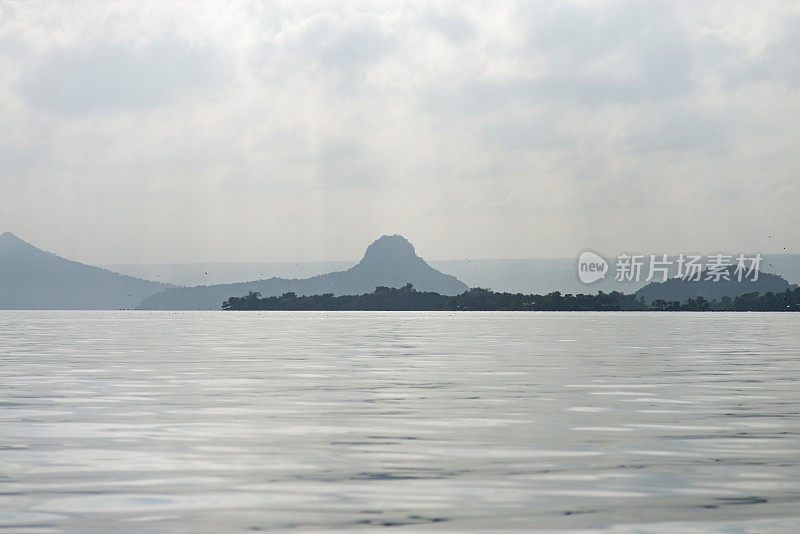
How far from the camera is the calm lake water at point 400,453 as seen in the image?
1403 cm

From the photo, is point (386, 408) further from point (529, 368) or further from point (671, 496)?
point (529, 368)

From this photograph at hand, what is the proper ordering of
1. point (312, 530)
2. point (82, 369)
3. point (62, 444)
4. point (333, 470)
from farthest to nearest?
point (82, 369) < point (62, 444) < point (333, 470) < point (312, 530)

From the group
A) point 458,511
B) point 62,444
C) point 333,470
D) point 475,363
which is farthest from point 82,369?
point 458,511

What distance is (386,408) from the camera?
28.1 m

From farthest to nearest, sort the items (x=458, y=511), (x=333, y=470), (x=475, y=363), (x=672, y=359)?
(x=672, y=359), (x=475, y=363), (x=333, y=470), (x=458, y=511)

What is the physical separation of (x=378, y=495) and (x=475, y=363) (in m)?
34.2

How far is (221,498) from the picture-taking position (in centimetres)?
1517

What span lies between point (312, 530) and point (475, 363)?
36.6 m

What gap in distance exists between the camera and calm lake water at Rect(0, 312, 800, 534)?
14.0 m

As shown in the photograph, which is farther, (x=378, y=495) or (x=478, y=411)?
(x=478, y=411)

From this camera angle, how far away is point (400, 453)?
19.6m

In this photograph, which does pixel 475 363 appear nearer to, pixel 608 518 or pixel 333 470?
pixel 333 470

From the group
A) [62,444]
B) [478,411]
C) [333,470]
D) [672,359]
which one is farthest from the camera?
[672,359]

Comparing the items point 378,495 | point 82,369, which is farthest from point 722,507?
point 82,369
